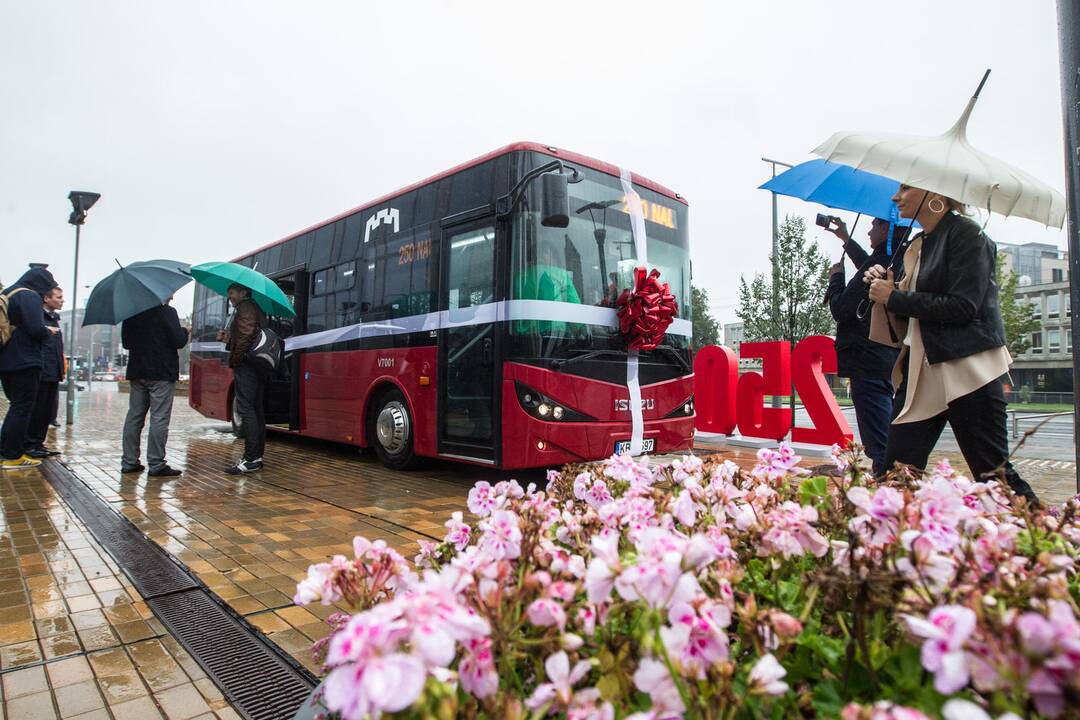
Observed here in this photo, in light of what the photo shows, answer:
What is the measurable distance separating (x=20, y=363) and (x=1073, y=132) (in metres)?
8.86

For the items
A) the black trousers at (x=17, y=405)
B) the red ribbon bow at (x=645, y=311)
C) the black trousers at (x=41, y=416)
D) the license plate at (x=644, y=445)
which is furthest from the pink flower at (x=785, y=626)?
the black trousers at (x=41, y=416)

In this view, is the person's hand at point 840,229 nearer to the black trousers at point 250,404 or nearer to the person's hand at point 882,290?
the person's hand at point 882,290

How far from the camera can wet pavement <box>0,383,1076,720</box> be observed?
89.5 inches

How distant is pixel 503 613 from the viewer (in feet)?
3.11

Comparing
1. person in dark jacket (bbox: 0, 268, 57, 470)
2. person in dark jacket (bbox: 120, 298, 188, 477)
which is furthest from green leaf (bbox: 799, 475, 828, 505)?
person in dark jacket (bbox: 0, 268, 57, 470)

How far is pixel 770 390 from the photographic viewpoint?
8.96 meters

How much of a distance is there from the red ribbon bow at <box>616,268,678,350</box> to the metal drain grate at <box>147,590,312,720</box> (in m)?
4.19

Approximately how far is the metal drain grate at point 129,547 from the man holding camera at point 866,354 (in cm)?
455

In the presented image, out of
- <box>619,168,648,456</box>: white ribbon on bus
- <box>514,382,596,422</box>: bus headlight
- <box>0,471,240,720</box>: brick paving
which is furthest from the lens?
<box>619,168,648,456</box>: white ribbon on bus

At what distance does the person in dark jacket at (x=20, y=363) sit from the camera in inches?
265

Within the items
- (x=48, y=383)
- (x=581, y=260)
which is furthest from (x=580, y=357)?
(x=48, y=383)

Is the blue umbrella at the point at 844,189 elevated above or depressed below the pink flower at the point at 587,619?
above

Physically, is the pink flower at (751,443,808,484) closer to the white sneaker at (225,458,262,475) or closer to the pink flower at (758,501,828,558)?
the pink flower at (758,501,828,558)

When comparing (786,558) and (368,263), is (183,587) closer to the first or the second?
(786,558)
